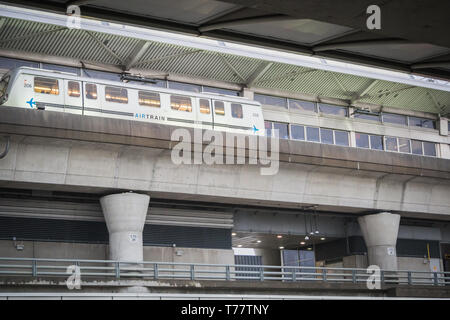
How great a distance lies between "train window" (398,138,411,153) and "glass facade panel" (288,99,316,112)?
7.59 metres

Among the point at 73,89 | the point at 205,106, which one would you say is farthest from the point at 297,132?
the point at 73,89

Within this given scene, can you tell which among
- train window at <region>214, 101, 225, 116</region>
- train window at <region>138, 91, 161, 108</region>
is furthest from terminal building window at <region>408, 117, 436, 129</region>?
train window at <region>138, 91, 161, 108</region>

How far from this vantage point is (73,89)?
104 feet

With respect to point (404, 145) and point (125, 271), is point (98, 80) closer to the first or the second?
point (125, 271)

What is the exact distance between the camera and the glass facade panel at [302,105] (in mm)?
44750

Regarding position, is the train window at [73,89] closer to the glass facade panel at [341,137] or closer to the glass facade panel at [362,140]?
the glass facade panel at [341,137]

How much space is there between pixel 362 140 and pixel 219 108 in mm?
14716

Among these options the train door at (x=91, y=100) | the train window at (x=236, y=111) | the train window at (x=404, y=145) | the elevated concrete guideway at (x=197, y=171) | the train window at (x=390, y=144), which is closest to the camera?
the elevated concrete guideway at (x=197, y=171)

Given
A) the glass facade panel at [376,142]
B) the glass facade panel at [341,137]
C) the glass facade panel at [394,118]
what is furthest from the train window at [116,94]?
the glass facade panel at [394,118]

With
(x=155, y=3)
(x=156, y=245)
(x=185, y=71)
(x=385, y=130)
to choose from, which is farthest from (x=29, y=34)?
(x=155, y=3)

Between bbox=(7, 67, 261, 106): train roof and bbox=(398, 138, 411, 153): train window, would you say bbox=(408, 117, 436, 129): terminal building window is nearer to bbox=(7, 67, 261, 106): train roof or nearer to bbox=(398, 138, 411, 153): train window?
bbox=(398, 138, 411, 153): train window

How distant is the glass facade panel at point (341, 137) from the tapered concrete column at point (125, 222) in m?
18.4
